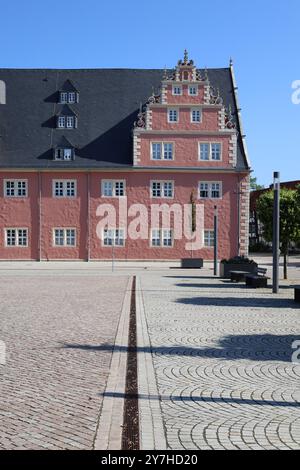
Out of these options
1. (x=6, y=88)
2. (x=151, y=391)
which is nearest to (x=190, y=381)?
(x=151, y=391)

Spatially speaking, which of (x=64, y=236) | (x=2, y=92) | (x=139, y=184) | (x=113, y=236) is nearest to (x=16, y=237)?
(x=64, y=236)

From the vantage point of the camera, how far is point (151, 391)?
6809 millimetres

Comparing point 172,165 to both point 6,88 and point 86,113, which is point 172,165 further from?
point 6,88

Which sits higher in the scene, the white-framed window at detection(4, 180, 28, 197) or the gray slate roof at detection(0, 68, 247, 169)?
the gray slate roof at detection(0, 68, 247, 169)

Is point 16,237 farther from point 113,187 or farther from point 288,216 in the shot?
point 288,216

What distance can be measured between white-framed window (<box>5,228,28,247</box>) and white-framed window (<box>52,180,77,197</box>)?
3.61m

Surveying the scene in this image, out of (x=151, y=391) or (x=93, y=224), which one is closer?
(x=151, y=391)

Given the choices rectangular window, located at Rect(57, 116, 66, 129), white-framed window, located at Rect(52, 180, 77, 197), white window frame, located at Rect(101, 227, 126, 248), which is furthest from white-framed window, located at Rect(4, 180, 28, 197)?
white window frame, located at Rect(101, 227, 126, 248)

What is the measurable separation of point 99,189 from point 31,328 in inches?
1345

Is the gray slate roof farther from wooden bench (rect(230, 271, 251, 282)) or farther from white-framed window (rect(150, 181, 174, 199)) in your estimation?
wooden bench (rect(230, 271, 251, 282))

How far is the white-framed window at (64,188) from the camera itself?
148 ft

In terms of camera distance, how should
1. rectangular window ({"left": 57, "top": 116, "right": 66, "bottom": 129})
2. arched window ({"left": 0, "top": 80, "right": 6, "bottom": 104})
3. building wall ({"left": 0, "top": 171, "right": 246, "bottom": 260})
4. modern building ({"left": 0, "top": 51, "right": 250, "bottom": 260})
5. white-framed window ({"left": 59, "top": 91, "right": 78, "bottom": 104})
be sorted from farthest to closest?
arched window ({"left": 0, "top": 80, "right": 6, "bottom": 104})
white-framed window ({"left": 59, "top": 91, "right": 78, "bottom": 104})
rectangular window ({"left": 57, "top": 116, "right": 66, "bottom": 129})
building wall ({"left": 0, "top": 171, "right": 246, "bottom": 260})
modern building ({"left": 0, "top": 51, "right": 250, "bottom": 260})

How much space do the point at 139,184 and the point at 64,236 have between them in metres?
6.73

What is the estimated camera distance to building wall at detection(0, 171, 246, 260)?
44.8 metres
